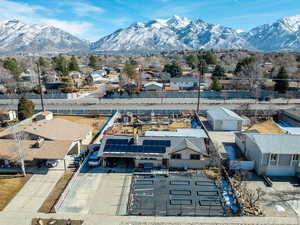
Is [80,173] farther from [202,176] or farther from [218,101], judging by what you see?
[218,101]

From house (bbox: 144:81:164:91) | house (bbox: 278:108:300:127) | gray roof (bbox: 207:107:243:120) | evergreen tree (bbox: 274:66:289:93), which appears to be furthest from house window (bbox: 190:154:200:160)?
evergreen tree (bbox: 274:66:289:93)

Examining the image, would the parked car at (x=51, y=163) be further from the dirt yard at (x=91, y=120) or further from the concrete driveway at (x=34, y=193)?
the dirt yard at (x=91, y=120)

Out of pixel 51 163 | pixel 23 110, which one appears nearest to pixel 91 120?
pixel 23 110

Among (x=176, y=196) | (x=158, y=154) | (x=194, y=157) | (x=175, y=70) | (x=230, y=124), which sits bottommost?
(x=176, y=196)

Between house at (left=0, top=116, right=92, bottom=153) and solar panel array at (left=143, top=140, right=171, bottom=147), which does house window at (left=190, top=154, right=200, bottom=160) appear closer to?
solar panel array at (left=143, top=140, right=171, bottom=147)

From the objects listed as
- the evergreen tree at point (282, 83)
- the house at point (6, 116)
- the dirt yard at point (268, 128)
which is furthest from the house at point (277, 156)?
the house at point (6, 116)

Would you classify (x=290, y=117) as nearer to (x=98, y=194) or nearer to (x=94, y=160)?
(x=94, y=160)
